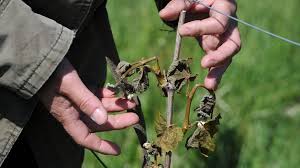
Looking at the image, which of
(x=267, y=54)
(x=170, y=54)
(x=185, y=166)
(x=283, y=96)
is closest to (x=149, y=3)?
(x=170, y=54)

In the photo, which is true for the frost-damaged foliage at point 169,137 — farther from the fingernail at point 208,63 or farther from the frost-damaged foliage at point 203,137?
the fingernail at point 208,63

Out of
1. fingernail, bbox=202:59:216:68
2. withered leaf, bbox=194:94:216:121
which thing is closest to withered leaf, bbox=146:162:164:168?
withered leaf, bbox=194:94:216:121

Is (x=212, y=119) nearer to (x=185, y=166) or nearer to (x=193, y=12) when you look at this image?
(x=193, y=12)

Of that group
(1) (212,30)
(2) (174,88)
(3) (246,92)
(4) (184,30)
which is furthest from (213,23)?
(3) (246,92)

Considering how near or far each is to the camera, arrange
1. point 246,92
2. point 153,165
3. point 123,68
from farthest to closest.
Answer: point 246,92
point 153,165
point 123,68

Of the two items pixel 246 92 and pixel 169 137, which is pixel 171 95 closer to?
pixel 169 137

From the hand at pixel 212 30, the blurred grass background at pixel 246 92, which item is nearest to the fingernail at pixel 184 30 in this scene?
the hand at pixel 212 30
